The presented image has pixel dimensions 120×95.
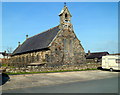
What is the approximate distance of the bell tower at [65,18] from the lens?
38.4 meters

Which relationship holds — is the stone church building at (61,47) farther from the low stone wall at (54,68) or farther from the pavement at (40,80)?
the pavement at (40,80)

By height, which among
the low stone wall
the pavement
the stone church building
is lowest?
the pavement

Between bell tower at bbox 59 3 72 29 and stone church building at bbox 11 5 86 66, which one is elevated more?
bell tower at bbox 59 3 72 29

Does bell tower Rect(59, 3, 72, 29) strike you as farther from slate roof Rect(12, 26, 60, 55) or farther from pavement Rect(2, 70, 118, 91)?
pavement Rect(2, 70, 118, 91)

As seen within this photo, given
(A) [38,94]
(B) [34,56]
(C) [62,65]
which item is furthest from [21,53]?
(A) [38,94]

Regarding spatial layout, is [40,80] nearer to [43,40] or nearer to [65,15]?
[43,40]

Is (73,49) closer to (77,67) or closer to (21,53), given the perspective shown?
(77,67)

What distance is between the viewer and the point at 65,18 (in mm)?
39406

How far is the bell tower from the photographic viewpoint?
126ft

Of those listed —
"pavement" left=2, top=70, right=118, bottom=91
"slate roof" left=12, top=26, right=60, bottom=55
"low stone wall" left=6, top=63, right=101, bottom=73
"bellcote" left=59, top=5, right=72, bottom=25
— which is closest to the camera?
"pavement" left=2, top=70, right=118, bottom=91

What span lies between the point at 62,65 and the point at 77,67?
3237 millimetres

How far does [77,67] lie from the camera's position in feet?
98.3

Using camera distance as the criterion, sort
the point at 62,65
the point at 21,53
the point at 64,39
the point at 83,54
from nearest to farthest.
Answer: the point at 62,65, the point at 64,39, the point at 83,54, the point at 21,53

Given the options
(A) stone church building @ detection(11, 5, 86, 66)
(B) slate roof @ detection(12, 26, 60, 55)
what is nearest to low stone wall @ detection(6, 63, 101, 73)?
(A) stone church building @ detection(11, 5, 86, 66)
